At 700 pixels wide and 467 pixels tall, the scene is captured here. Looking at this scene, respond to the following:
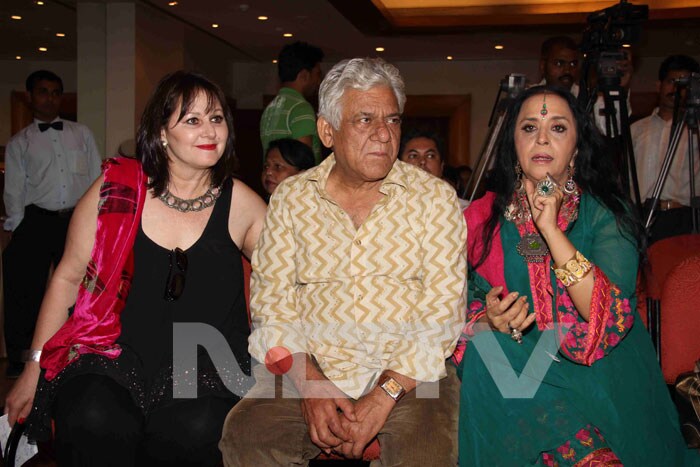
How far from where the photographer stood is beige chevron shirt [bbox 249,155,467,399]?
210 cm

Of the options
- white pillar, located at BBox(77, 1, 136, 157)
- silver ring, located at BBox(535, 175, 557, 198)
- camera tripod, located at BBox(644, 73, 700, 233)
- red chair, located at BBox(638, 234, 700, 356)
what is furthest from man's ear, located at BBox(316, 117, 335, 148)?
white pillar, located at BBox(77, 1, 136, 157)

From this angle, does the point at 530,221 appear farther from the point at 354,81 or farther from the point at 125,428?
the point at 125,428

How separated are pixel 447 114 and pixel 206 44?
11.7ft

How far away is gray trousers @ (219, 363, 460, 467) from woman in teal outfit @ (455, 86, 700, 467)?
0.24 ft

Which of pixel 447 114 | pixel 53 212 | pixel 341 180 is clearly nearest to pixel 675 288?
pixel 341 180

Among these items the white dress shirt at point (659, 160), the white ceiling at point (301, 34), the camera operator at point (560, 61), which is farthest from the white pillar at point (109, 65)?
the white dress shirt at point (659, 160)

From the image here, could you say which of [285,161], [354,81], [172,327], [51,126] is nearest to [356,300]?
[172,327]

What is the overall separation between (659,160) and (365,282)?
300 centimetres

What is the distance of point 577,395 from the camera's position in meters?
1.96

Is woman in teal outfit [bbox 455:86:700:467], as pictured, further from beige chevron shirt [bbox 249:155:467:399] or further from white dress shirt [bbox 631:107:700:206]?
white dress shirt [bbox 631:107:700:206]

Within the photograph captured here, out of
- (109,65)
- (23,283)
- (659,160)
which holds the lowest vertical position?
(23,283)

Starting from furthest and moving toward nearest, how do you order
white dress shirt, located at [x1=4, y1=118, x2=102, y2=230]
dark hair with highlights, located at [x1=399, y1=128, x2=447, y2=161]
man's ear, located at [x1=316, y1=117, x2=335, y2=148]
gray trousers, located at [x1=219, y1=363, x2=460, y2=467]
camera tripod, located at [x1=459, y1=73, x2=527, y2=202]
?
white dress shirt, located at [x1=4, y1=118, x2=102, y2=230] < dark hair with highlights, located at [x1=399, y1=128, x2=447, y2=161] < camera tripod, located at [x1=459, y1=73, x2=527, y2=202] < man's ear, located at [x1=316, y1=117, x2=335, y2=148] < gray trousers, located at [x1=219, y1=363, x2=460, y2=467]

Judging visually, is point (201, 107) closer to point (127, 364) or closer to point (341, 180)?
point (341, 180)

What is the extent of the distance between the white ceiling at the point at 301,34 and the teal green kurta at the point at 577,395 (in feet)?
18.0
